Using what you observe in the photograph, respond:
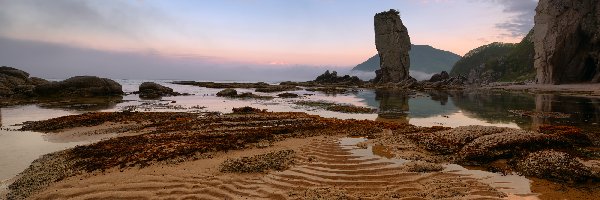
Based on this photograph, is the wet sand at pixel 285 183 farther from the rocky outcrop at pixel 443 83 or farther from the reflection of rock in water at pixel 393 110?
the rocky outcrop at pixel 443 83

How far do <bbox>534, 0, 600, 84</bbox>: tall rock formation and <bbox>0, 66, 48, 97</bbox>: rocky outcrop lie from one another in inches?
3765

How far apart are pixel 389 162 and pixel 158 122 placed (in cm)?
1719

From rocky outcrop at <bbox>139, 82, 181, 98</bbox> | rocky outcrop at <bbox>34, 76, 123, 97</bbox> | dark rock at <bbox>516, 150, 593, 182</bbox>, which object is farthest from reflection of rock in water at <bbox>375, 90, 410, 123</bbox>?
rocky outcrop at <bbox>34, 76, 123, 97</bbox>

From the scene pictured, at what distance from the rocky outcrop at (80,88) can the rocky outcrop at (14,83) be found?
1982mm

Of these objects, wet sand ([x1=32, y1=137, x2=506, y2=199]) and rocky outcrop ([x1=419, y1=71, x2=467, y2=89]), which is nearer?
wet sand ([x1=32, y1=137, x2=506, y2=199])

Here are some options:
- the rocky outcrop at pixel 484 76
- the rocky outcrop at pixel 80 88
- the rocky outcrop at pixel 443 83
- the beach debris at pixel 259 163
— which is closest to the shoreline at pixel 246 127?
the beach debris at pixel 259 163

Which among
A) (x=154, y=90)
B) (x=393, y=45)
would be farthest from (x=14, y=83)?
(x=393, y=45)

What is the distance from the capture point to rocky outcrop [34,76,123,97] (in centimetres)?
5312

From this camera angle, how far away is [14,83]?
5819 cm

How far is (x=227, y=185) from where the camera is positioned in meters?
9.95

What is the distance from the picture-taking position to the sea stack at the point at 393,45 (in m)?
116

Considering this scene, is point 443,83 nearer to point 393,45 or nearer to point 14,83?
point 393,45

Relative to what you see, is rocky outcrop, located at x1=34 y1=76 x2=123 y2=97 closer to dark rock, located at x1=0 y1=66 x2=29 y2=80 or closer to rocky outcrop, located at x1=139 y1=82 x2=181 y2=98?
rocky outcrop, located at x1=139 y1=82 x2=181 y2=98

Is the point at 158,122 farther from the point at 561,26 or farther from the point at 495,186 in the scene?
the point at 561,26
